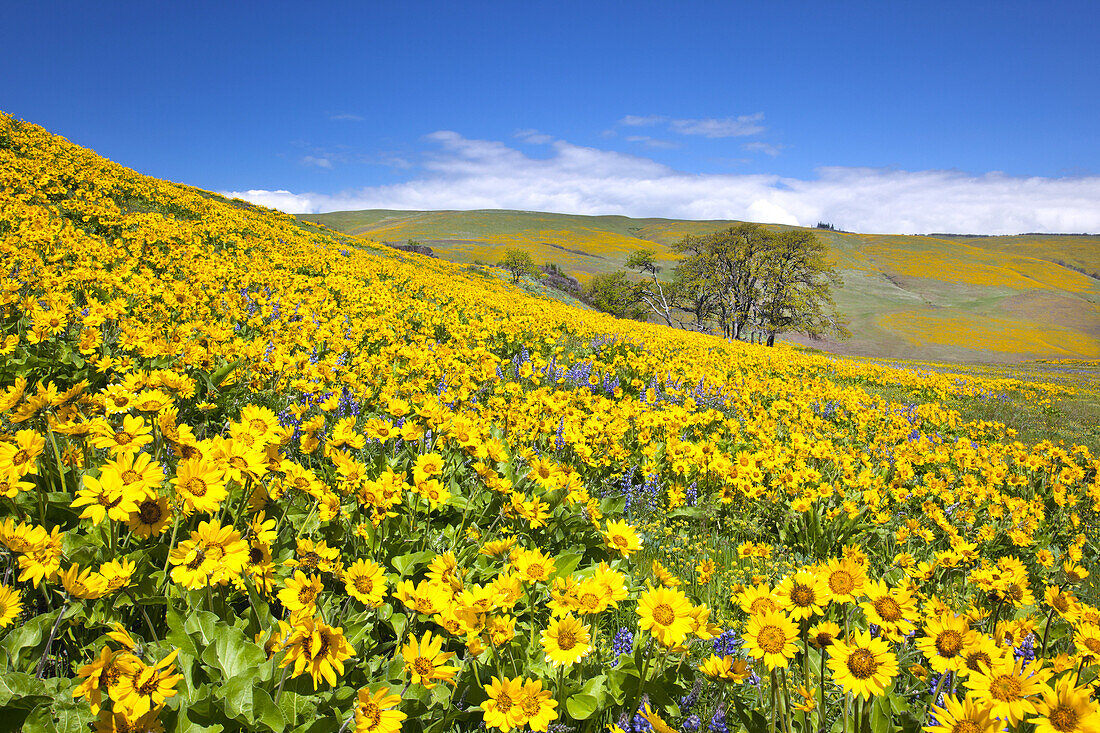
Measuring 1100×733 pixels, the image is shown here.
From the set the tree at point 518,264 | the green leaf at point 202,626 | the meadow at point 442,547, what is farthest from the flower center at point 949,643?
the tree at point 518,264

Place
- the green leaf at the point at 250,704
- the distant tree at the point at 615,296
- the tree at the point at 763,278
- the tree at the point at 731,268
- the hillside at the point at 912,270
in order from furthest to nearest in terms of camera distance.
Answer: the hillside at the point at 912,270
the distant tree at the point at 615,296
the tree at the point at 731,268
the tree at the point at 763,278
the green leaf at the point at 250,704

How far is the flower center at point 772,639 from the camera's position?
1.66 metres

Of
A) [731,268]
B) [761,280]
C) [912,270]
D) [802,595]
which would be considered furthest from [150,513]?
[912,270]

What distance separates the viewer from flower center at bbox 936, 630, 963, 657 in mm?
1691

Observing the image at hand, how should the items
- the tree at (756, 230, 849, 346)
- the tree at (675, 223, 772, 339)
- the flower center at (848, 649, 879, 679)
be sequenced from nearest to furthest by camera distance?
the flower center at (848, 649, 879, 679) < the tree at (756, 230, 849, 346) < the tree at (675, 223, 772, 339)

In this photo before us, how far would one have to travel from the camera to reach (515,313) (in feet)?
41.6

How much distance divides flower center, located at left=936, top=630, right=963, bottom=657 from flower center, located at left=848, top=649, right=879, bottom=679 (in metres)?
0.32

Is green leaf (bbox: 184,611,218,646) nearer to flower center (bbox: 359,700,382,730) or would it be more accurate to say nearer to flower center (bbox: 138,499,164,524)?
flower center (bbox: 138,499,164,524)

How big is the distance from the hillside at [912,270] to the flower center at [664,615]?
192 ft

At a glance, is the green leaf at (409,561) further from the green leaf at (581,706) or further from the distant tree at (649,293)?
the distant tree at (649,293)

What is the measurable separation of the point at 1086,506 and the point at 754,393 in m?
4.60

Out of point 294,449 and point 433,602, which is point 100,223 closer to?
point 294,449

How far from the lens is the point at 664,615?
1852 millimetres

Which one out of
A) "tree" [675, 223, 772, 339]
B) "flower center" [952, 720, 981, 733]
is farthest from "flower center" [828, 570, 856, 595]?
"tree" [675, 223, 772, 339]
